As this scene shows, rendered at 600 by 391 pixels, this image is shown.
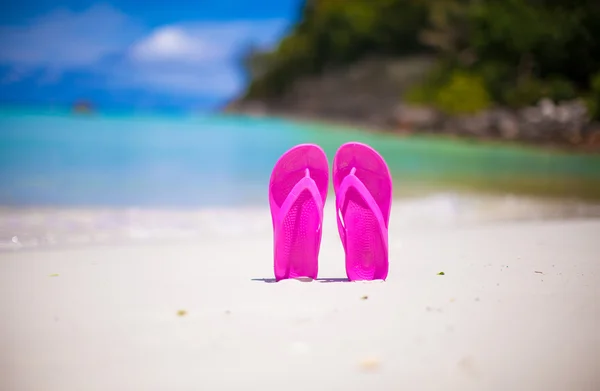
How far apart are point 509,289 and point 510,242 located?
1299 mm

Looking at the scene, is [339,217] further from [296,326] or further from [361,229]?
[296,326]

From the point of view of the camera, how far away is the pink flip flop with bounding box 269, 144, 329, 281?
260 cm

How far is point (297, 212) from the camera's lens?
265 centimetres

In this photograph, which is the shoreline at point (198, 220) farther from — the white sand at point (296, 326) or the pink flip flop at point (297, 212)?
the pink flip flop at point (297, 212)

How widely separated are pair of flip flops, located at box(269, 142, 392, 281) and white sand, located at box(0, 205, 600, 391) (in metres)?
0.13

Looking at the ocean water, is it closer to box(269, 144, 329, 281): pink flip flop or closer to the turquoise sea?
the turquoise sea

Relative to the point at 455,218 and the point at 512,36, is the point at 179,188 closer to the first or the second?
the point at 455,218

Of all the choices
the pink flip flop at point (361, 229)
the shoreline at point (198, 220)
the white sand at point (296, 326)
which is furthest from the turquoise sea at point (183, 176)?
the pink flip flop at point (361, 229)

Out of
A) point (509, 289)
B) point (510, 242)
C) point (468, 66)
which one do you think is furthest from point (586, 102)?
point (509, 289)

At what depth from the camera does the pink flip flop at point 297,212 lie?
260 cm

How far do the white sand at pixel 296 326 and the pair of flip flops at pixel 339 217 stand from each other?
0.13 metres

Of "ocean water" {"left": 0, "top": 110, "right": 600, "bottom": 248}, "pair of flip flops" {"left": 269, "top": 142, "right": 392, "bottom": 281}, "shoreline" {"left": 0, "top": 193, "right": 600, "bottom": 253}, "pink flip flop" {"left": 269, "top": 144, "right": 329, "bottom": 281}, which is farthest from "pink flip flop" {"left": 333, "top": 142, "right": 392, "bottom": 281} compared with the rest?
"ocean water" {"left": 0, "top": 110, "right": 600, "bottom": 248}

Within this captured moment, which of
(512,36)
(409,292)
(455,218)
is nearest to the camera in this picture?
(409,292)

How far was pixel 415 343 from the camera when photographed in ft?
6.23
